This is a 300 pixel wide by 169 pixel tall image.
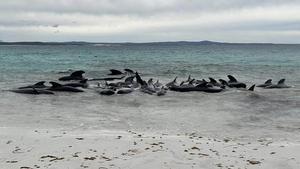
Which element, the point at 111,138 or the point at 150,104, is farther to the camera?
the point at 150,104

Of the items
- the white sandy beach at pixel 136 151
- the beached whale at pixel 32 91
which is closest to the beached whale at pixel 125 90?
the beached whale at pixel 32 91

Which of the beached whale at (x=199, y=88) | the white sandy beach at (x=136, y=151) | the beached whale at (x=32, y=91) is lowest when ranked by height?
the beached whale at (x=32, y=91)

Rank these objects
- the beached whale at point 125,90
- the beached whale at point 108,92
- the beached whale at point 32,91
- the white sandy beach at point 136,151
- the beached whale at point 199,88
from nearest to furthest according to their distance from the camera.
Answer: the white sandy beach at point 136,151
the beached whale at point 32,91
the beached whale at point 108,92
the beached whale at point 125,90
the beached whale at point 199,88

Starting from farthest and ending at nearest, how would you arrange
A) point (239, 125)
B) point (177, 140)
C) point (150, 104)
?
point (150, 104) → point (239, 125) → point (177, 140)

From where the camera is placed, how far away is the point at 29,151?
32.6ft

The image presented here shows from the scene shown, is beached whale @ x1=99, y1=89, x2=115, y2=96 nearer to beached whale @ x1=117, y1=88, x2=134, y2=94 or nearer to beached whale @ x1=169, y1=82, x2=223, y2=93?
beached whale @ x1=117, y1=88, x2=134, y2=94

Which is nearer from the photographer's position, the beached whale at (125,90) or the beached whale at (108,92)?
the beached whale at (108,92)

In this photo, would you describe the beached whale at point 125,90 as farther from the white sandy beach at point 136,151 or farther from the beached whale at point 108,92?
the white sandy beach at point 136,151

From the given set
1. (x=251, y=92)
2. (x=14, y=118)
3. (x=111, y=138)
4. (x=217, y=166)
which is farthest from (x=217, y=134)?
(x=251, y=92)

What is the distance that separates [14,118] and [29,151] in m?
5.52

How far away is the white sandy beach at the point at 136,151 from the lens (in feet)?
29.4

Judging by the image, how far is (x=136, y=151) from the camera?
996 cm

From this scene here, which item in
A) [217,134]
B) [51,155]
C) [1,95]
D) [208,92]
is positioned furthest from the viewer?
[208,92]

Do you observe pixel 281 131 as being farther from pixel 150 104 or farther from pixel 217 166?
pixel 150 104
